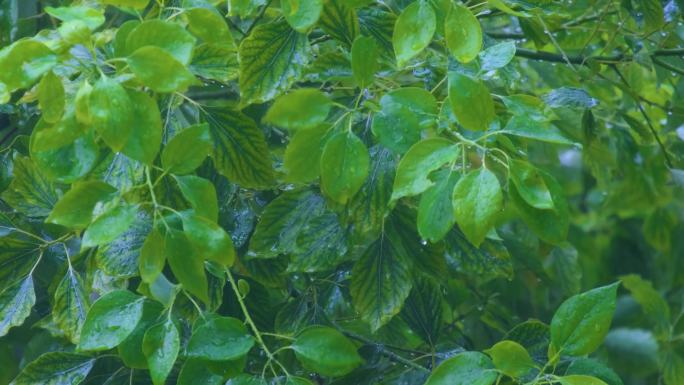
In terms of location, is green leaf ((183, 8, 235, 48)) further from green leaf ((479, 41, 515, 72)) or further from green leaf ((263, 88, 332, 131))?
green leaf ((479, 41, 515, 72))

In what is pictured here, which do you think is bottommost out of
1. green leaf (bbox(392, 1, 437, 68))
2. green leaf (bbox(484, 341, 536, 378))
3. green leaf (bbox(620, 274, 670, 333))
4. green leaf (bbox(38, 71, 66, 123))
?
green leaf (bbox(620, 274, 670, 333))

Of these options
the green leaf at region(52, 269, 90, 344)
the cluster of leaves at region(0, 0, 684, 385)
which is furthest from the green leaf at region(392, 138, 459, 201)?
the green leaf at region(52, 269, 90, 344)

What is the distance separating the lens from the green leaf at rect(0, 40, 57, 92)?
2.13 ft

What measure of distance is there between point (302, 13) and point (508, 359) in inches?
12.1

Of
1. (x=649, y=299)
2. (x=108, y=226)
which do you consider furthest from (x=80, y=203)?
(x=649, y=299)

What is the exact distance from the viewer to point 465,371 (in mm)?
749

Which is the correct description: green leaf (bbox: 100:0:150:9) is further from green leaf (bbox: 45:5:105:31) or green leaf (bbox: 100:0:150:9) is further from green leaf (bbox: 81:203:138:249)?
green leaf (bbox: 81:203:138:249)

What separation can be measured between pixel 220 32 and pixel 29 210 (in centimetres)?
30

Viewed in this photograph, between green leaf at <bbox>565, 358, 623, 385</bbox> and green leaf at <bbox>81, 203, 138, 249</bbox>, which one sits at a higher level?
green leaf at <bbox>81, 203, 138, 249</bbox>

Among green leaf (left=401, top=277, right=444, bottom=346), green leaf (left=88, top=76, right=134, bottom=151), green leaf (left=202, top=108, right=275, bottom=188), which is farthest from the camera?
green leaf (left=401, top=277, right=444, bottom=346)

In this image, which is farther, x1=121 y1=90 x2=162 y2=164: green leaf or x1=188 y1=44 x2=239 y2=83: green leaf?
x1=188 y1=44 x2=239 y2=83: green leaf

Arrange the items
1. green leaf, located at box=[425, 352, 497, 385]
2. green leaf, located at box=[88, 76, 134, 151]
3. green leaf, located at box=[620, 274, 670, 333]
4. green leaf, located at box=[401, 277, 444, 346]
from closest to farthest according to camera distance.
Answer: green leaf, located at box=[88, 76, 134, 151] → green leaf, located at box=[425, 352, 497, 385] → green leaf, located at box=[401, 277, 444, 346] → green leaf, located at box=[620, 274, 670, 333]

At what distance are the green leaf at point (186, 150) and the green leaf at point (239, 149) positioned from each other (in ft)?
0.34

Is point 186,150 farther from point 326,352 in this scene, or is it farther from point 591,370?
point 591,370
